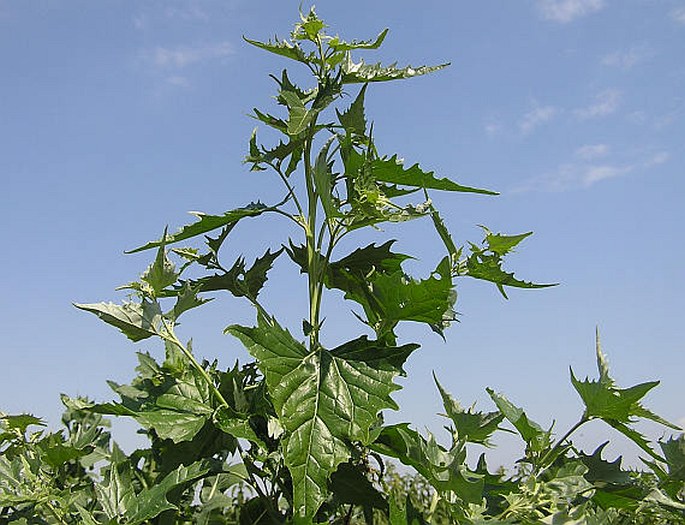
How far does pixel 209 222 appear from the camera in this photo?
183 cm

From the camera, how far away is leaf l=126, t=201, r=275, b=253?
5.98 feet

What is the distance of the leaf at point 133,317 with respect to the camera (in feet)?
5.41

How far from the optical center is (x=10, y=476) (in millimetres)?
1897

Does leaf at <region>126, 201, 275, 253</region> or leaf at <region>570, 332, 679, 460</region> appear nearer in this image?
leaf at <region>570, 332, 679, 460</region>

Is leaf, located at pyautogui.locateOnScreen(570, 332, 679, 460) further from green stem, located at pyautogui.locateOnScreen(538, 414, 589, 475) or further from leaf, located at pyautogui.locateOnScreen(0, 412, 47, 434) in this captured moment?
leaf, located at pyautogui.locateOnScreen(0, 412, 47, 434)

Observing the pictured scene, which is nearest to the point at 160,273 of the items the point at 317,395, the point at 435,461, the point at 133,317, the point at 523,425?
the point at 133,317

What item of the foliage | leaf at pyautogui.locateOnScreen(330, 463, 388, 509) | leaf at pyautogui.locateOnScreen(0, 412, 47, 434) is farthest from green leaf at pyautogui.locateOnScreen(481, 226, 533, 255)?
leaf at pyautogui.locateOnScreen(0, 412, 47, 434)

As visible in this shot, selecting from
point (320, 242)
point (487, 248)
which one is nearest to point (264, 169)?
point (320, 242)

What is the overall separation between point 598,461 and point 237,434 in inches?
28.8

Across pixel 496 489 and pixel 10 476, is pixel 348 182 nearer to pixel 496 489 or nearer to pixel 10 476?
pixel 496 489

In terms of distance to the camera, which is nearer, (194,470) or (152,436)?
(194,470)

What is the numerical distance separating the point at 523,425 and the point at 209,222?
2.56ft

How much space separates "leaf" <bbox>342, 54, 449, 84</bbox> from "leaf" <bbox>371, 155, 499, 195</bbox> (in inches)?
8.6

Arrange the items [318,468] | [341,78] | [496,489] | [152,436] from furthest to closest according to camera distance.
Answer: [152,436] → [341,78] → [496,489] → [318,468]
